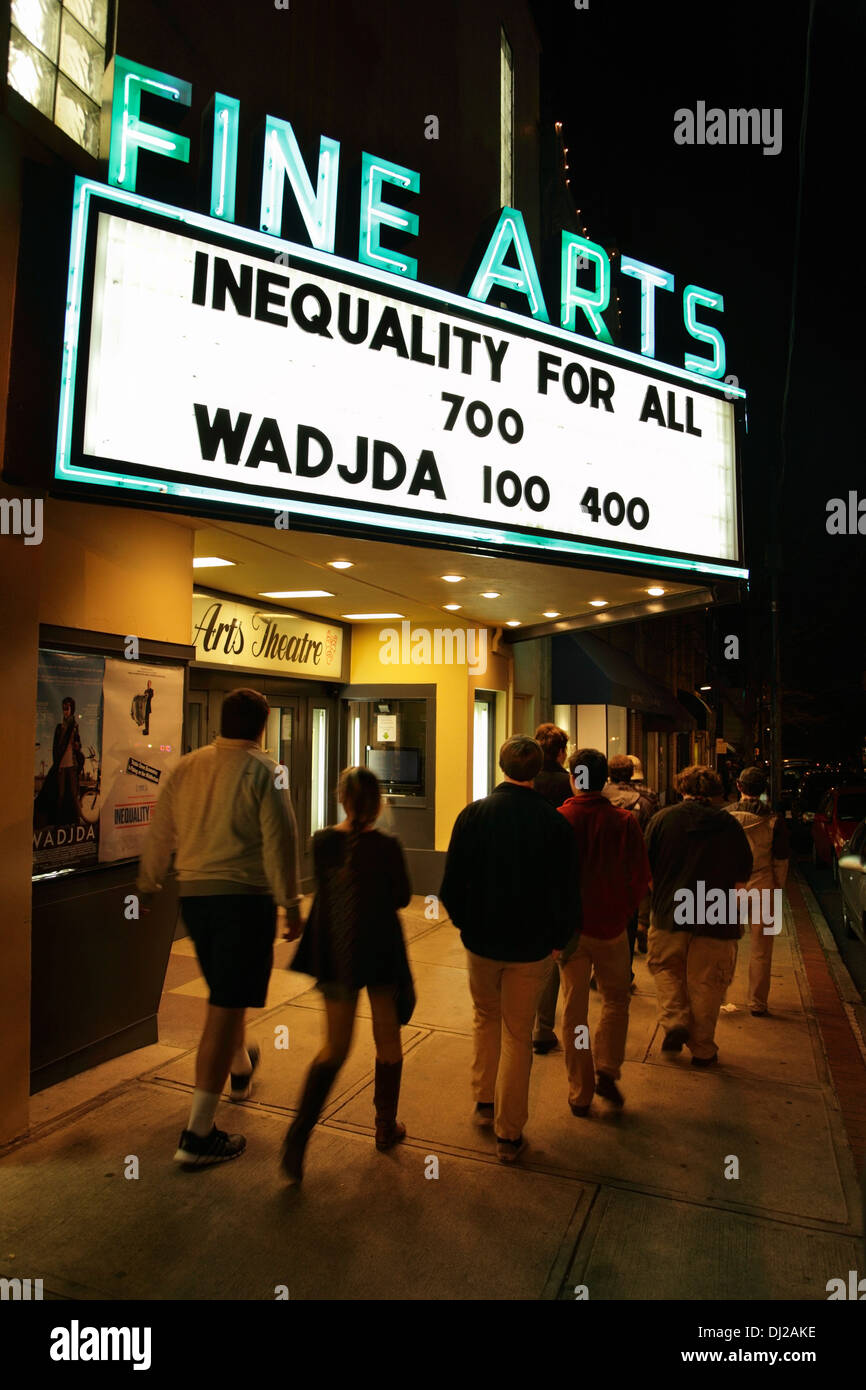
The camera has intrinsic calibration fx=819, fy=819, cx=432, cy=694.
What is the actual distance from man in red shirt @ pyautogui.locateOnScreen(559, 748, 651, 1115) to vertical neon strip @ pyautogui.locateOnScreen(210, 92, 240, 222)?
12.3 ft

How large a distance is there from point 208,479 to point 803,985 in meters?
6.06

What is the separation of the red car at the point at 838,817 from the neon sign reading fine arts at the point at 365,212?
334 inches

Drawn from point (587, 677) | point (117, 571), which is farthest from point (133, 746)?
point (587, 677)

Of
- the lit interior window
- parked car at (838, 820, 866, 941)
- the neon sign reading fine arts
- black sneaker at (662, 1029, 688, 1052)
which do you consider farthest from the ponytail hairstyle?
parked car at (838, 820, 866, 941)

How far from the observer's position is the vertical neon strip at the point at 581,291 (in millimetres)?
6555

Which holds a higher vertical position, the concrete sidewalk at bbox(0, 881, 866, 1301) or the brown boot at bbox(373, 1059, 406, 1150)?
the brown boot at bbox(373, 1059, 406, 1150)

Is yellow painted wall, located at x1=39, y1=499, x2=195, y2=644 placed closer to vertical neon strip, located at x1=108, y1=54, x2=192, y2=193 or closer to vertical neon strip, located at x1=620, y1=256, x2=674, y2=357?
vertical neon strip, located at x1=108, y1=54, x2=192, y2=193

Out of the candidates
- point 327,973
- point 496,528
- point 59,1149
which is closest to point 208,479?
point 496,528

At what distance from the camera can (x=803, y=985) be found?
22.3ft

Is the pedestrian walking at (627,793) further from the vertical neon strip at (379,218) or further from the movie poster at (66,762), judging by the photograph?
the vertical neon strip at (379,218)

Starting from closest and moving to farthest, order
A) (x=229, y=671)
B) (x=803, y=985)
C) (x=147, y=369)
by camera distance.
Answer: (x=147, y=369), (x=803, y=985), (x=229, y=671)

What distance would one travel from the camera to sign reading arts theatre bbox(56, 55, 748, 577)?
4.09 meters
